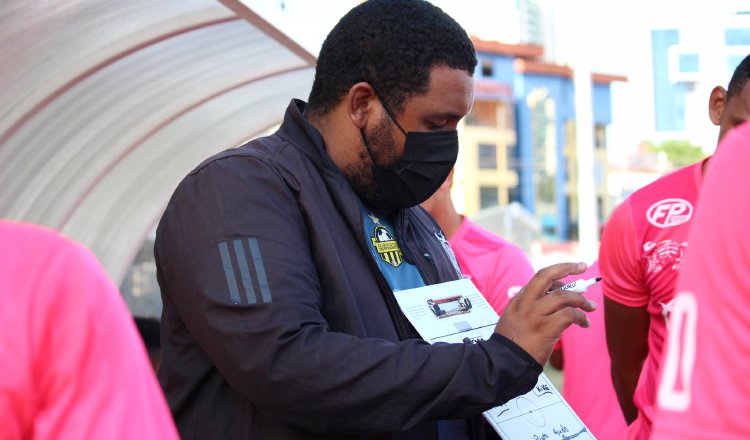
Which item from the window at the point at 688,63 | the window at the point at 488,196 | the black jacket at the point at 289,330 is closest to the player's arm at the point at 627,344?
the black jacket at the point at 289,330

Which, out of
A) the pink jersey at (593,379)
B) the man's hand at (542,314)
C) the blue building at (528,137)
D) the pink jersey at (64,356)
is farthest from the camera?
the blue building at (528,137)

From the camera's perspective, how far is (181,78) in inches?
209

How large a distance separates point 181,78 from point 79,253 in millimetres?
4112

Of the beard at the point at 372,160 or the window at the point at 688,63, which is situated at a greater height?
the window at the point at 688,63

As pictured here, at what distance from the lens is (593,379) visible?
4.31m

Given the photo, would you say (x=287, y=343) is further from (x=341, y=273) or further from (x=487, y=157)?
(x=487, y=157)

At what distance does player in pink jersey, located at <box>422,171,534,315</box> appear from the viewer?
456 centimetres

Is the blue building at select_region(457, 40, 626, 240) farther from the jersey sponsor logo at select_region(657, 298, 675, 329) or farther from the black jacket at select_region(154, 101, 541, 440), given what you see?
the black jacket at select_region(154, 101, 541, 440)

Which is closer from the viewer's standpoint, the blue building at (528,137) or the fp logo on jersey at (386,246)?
the fp logo on jersey at (386,246)

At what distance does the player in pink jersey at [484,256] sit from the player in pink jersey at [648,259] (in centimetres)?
113

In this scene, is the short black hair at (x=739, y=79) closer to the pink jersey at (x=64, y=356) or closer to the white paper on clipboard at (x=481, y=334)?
the white paper on clipboard at (x=481, y=334)

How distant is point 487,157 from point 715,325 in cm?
4915

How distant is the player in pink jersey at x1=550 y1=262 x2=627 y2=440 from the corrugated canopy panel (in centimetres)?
183

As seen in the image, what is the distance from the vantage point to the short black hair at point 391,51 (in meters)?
2.37
